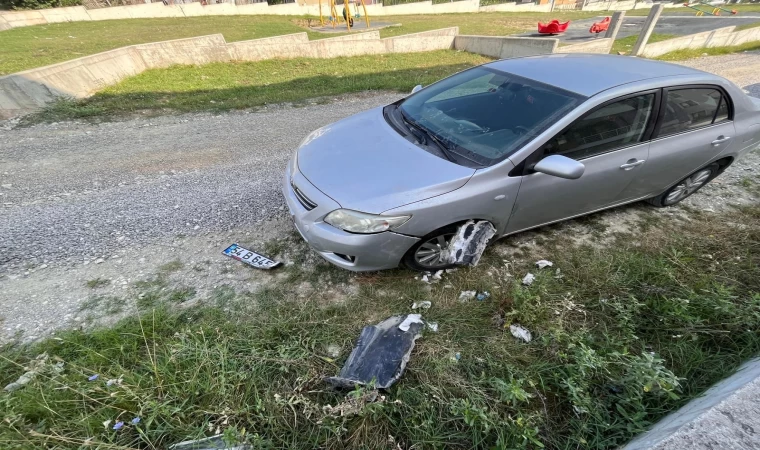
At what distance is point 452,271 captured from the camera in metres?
3.10

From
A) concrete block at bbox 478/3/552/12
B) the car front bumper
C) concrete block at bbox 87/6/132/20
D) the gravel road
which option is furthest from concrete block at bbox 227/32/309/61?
concrete block at bbox 478/3/552/12

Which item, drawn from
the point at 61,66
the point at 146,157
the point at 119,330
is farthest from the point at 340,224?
the point at 61,66

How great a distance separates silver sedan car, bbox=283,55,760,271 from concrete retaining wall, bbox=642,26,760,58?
1226 cm

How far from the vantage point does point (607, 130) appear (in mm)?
2922

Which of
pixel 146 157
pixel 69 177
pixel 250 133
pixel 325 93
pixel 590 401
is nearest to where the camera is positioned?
pixel 590 401

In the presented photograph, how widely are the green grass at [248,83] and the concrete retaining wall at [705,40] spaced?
714 centimetres

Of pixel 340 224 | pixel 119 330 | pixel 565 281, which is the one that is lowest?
pixel 565 281

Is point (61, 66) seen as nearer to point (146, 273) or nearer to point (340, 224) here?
point (146, 273)

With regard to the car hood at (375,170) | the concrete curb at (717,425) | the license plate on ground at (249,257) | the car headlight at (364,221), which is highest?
the car hood at (375,170)

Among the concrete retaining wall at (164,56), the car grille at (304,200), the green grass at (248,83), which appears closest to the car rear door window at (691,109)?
the car grille at (304,200)

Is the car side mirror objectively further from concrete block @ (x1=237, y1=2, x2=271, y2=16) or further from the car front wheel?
concrete block @ (x1=237, y1=2, x2=271, y2=16)

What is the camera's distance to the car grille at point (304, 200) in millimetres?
2705

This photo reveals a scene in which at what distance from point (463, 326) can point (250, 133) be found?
5003mm

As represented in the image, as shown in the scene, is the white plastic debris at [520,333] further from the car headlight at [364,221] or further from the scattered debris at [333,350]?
the scattered debris at [333,350]
